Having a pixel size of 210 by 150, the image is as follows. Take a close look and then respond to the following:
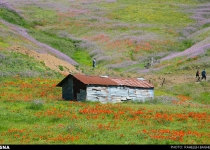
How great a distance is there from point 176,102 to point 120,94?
6.45 metres

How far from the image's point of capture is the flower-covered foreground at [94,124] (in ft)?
82.0

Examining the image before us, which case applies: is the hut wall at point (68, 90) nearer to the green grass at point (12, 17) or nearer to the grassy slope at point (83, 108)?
the grassy slope at point (83, 108)

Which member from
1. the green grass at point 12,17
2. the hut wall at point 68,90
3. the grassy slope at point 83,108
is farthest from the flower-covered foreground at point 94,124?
the green grass at point 12,17

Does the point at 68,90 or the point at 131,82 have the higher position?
the point at 131,82

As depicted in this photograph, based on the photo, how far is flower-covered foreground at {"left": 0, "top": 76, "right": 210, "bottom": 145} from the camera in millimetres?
25000

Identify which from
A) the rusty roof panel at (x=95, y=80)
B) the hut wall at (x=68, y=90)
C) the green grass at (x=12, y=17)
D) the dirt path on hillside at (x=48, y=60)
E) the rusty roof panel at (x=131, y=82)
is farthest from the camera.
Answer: the green grass at (x=12, y=17)

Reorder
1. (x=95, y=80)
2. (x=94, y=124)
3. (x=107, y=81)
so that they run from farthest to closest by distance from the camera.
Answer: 1. (x=107, y=81)
2. (x=95, y=80)
3. (x=94, y=124)

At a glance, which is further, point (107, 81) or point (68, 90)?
point (107, 81)

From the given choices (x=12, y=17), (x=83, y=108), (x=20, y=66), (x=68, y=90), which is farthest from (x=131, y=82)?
(x=12, y=17)

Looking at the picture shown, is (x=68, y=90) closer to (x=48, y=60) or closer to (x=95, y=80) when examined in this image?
(x=95, y=80)

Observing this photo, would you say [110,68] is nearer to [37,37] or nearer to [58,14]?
[37,37]

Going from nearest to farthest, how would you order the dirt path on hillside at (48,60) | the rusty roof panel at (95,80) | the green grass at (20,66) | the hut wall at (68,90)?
1. the rusty roof panel at (95,80)
2. the hut wall at (68,90)
3. the green grass at (20,66)
4. the dirt path on hillside at (48,60)

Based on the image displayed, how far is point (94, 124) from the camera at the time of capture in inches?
1172

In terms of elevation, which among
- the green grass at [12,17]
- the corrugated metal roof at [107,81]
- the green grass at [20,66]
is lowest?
the corrugated metal roof at [107,81]
